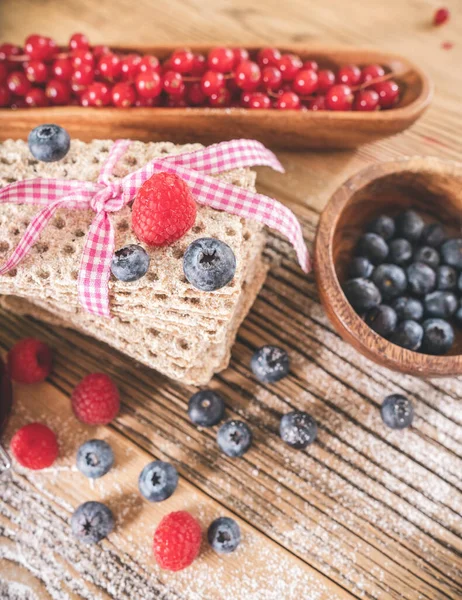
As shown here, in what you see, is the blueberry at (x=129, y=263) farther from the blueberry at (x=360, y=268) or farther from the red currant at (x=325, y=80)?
the red currant at (x=325, y=80)

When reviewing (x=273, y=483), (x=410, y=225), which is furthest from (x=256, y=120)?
(x=273, y=483)

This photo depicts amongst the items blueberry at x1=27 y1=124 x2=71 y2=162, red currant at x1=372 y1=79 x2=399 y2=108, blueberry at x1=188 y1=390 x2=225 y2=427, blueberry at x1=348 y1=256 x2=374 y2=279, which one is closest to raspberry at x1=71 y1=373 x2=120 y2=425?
blueberry at x1=188 y1=390 x2=225 y2=427

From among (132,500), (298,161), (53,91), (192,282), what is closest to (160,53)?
(53,91)

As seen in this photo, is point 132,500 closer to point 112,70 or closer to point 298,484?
point 298,484

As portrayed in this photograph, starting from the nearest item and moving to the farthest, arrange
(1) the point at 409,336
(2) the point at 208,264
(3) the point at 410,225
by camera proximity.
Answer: (2) the point at 208,264, (1) the point at 409,336, (3) the point at 410,225

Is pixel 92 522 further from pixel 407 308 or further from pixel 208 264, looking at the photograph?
pixel 407 308

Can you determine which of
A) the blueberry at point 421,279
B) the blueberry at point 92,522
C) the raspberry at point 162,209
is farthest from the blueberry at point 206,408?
the blueberry at point 421,279

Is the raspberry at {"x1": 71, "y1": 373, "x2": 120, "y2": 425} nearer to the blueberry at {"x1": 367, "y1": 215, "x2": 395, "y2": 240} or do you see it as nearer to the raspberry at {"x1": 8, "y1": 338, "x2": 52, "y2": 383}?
the raspberry at {"x1": 8, "y1": 338, "x2": 52, "y2": 383}
